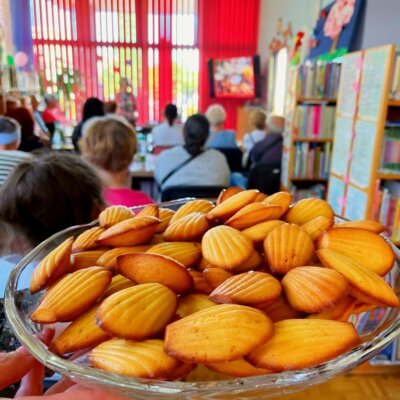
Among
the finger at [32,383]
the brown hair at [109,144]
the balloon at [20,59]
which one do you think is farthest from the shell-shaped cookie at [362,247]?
the balloon at [20,59]

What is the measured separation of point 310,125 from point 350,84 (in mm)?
764

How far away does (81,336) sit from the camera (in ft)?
1.19

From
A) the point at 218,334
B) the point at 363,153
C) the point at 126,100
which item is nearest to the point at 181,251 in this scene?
the point at 218,334

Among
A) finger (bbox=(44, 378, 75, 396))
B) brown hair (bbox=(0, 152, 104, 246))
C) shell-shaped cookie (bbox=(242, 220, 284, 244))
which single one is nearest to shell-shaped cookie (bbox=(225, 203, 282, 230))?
shell-shaped cookie (bbox=(242, 220, 284, 244))

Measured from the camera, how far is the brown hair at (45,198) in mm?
948

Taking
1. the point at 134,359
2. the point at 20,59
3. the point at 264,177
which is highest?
the point at 20,59

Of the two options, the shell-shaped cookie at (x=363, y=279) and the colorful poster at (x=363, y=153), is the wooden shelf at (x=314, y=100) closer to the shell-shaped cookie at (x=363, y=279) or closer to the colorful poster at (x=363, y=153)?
the colorful poster at (x=363, y=153)

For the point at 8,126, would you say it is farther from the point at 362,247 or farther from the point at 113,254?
the point at 362,247

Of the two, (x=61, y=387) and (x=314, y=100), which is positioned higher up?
(x=314, y=100)

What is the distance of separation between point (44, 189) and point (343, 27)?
9.46ft

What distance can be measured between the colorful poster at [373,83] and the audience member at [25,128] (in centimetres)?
185

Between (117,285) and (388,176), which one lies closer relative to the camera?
(117,285)

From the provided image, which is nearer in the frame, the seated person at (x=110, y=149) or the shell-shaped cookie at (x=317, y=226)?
the shell-shaped cookie at (x=317, y=226)

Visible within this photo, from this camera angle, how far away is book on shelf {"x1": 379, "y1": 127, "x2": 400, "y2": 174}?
1.70 metres
